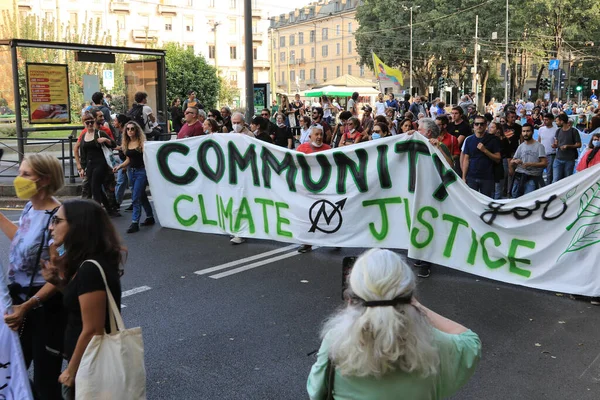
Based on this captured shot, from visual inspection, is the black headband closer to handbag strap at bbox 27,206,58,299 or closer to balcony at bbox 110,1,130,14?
handbag strap at bbox 27,206,58,299

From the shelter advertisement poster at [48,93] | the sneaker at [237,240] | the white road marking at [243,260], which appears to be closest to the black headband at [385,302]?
the white road marking at [243,260]

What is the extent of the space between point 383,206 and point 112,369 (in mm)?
4802

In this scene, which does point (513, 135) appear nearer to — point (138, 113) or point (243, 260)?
point (243, 260)

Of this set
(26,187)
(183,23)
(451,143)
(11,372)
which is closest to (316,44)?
(183,23)

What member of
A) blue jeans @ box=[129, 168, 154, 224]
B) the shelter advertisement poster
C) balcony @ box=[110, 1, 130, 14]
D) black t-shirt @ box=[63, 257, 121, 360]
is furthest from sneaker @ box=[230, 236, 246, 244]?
balcony @ box=[110, 1, 130, 14]

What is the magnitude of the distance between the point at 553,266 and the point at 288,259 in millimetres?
2922

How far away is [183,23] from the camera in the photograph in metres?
72.7

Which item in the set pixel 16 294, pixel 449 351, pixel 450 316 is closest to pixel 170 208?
pixel 450 316

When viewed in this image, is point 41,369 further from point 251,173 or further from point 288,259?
point 251,173

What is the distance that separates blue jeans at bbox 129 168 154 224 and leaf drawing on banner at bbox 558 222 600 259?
5.78 meters

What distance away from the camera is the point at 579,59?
4997cm

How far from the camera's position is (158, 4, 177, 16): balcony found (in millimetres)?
70719

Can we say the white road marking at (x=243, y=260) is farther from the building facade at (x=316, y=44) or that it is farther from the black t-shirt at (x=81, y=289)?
the building facade at (x=316, y=44)

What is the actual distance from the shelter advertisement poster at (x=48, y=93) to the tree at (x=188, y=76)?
28268 millimetres
